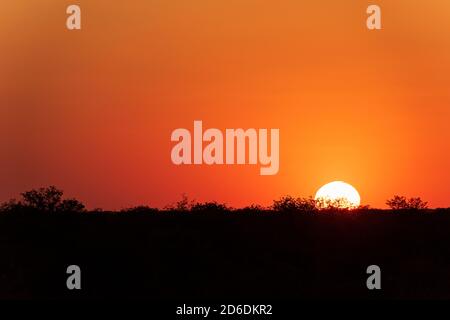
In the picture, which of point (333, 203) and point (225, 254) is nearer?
point (225, 254)

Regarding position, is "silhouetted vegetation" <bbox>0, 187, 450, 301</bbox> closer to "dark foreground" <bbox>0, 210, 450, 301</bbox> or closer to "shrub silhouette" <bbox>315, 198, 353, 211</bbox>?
"dark foreground" <bbox>0, 210, 450, 301</bbox>

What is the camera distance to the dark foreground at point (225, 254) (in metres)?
44.1

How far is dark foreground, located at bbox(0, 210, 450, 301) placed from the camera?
44.1 meters

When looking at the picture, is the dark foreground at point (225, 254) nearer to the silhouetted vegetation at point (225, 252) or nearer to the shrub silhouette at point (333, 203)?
the silhouetted vegetation at point (225, 252)

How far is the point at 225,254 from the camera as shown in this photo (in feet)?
157

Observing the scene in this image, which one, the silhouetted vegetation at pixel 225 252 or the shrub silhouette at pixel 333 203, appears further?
the shrub silhouette at pixel 333 203

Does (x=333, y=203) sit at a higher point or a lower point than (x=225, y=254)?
higher

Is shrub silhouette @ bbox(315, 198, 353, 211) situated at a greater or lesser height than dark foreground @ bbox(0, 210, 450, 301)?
greater

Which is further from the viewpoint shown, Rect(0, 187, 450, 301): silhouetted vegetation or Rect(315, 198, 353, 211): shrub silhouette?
Rect(315, 198, 353, 211): shrub silhouette

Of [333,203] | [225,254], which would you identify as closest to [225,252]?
[225,254]

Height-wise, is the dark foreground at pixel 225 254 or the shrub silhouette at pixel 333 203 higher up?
the shrub silhouette at pixel 333 203

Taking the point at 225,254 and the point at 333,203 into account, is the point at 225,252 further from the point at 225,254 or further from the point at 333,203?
the point at 333,203

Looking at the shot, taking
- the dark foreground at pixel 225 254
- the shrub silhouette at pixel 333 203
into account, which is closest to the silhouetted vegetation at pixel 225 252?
the dark foreground at pixel 225 254

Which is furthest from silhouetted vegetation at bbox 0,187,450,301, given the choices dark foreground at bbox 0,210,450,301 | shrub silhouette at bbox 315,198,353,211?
shrub silhouette at bbox 315,198,353,211
